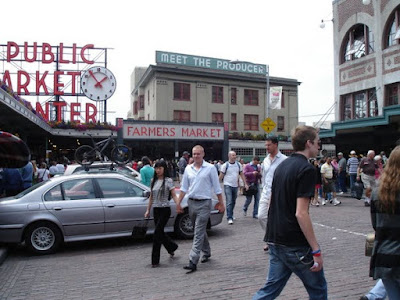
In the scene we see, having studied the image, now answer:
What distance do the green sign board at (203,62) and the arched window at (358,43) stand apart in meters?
17.1

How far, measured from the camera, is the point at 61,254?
24.0 ft

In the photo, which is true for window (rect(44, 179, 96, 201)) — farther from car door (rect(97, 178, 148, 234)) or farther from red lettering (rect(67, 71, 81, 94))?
red lettering (rect(67, 71, 81, 94))

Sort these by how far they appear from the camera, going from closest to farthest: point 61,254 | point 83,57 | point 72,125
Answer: point 61,254
point 72,125
point 83,57

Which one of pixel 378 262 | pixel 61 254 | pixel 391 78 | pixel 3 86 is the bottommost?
pixel 61 254

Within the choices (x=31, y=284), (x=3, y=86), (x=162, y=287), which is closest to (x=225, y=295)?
(x=162, y=287)

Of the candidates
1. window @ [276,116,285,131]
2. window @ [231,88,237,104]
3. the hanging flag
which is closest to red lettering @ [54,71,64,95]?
the hanging flag

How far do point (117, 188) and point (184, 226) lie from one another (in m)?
1.61

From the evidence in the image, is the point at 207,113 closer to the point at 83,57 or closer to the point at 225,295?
the point at 83,57

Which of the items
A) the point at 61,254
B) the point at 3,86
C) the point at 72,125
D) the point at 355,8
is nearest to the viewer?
the point at 61,254

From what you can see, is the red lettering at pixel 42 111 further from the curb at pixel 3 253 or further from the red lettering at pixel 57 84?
the curb at pixel 3 253

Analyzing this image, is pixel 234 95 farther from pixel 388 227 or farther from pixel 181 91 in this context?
pixel 388 227

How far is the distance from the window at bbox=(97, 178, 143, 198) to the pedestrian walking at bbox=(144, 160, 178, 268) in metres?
1.48

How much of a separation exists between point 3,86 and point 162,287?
8.51m

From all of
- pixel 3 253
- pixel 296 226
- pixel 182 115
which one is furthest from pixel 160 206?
pixel 182 115
